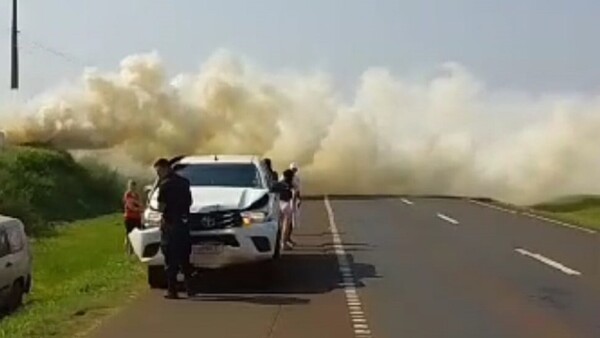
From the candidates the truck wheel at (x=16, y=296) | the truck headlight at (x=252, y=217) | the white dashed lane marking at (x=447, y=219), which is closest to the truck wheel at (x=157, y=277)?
the truck headlight at (x=252, y=217)

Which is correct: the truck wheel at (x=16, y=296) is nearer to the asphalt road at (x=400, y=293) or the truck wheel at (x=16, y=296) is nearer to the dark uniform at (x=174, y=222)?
the asphalt road at (x=400, y=293)

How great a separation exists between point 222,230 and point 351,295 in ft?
7.14

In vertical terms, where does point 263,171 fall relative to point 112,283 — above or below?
above

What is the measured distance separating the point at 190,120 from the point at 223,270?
41328mm

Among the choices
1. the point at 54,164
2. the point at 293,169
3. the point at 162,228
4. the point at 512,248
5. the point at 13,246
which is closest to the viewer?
the point at 162,228

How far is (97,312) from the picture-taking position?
1594 centimetres

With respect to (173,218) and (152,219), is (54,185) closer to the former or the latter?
(152,219)

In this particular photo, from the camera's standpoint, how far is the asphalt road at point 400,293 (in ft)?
45.4

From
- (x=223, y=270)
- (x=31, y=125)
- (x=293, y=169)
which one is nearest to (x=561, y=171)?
(x=31, y=125)

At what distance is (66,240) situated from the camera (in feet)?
117

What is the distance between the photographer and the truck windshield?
65.6 feet

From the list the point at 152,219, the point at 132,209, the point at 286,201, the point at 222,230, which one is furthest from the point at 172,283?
the point at 132,209

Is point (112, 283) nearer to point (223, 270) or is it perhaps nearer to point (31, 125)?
point (223, 270)

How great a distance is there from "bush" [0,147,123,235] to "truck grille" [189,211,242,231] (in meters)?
22.7
